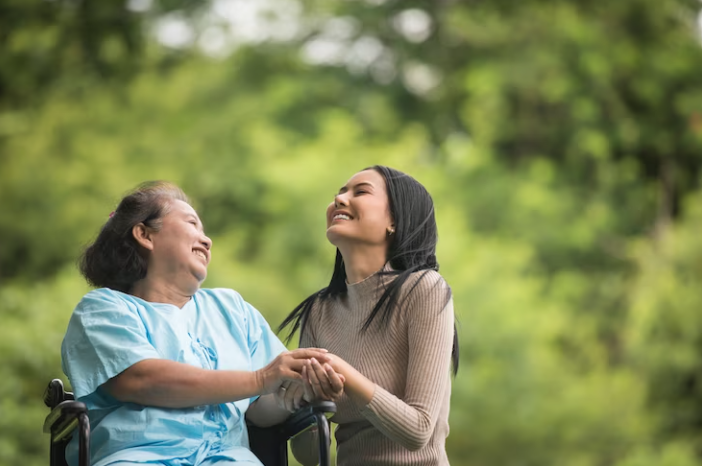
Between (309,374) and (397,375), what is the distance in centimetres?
27

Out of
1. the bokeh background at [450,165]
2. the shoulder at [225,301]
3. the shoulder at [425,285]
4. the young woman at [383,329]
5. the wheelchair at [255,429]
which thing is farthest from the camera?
the bokeh background at [450,165]

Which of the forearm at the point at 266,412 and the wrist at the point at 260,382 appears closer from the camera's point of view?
the wrist at the point at 260,382

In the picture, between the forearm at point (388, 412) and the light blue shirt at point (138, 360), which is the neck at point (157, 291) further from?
the forearm at point (388, 412)

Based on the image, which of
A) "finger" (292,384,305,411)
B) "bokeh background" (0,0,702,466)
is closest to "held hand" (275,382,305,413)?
"finger" (292,384,305,411)

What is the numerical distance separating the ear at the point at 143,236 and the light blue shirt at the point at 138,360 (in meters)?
0.11

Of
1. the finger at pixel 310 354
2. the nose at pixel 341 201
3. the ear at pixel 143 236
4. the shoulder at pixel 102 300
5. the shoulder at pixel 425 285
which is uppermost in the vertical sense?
the nose at pixel 341 201

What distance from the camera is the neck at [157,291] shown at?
6.33 feet

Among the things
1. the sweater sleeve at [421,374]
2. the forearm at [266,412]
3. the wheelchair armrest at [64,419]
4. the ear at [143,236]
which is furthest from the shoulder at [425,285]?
the wheelchair armrest at [64,419]

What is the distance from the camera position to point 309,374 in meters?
1.68

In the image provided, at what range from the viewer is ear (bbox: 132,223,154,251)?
1.93 meters

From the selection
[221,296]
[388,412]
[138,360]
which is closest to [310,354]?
[388,412]

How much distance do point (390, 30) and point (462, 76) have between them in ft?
2.96

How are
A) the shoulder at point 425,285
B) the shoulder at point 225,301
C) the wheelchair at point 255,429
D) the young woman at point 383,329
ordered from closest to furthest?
the wheelchair at point 255,429
the young woman at point 383,329
the shoulder at point 425,285
the shoulder at point 225,301

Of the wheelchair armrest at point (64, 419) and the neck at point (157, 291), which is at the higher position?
the neck at point (157, 291)
